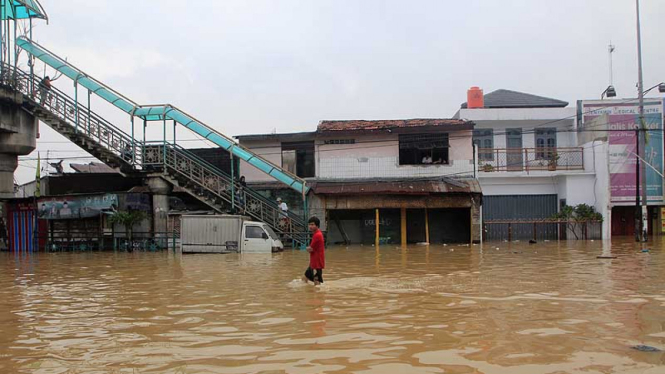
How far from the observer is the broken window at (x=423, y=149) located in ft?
95.5

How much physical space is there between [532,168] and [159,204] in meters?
20.0

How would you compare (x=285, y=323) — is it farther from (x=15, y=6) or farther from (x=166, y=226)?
(x=15, y=6)

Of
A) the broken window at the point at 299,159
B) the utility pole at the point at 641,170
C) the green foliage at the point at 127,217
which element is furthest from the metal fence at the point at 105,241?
the utility pole at the point at 641,170

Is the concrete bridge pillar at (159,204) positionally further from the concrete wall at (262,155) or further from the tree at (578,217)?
the tree at (578,217)

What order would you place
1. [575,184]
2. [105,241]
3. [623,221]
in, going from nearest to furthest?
[105,241], [575,184], [623,221]

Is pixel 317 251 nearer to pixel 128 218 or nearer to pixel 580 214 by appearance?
pixel 128 218

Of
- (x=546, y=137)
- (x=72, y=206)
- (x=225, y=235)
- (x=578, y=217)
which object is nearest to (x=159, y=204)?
(x=72, y=206)

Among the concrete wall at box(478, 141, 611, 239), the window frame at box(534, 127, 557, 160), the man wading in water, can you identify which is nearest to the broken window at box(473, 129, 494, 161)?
the window frame at box(534, 127, 557, 160)

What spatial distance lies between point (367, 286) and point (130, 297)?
14.6ft

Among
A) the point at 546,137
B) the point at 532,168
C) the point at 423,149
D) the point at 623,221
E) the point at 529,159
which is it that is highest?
the point at 546,137

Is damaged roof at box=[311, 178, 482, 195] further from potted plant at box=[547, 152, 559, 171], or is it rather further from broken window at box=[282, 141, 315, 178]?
potted plant at box=[547, 152, 559, 171]

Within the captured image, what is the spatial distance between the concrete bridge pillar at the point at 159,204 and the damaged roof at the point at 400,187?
700 cm

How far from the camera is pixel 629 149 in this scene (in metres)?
30.6

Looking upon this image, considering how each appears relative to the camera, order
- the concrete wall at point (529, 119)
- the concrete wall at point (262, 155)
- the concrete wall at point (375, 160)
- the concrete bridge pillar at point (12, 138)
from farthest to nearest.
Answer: the concrete wall at point (529, 119), the concrete wall at point (262, 155), the concrete wall at point (375, 160), the concrete bridge pillar at point (12, 138)
